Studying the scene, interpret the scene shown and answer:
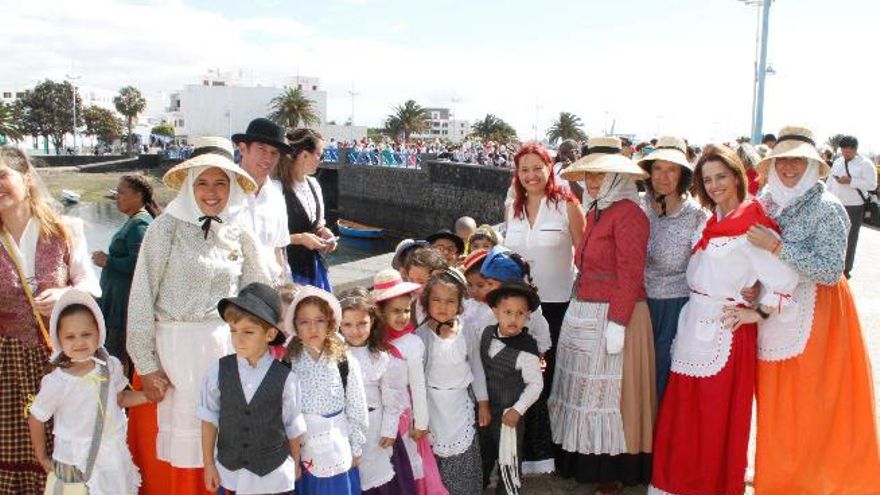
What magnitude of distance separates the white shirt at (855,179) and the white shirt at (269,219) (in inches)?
329

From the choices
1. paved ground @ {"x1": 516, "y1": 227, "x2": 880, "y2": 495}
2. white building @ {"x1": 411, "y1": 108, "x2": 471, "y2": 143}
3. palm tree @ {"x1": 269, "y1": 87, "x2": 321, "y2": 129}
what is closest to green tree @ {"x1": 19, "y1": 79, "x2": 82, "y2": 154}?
palm tree @ {"x1": 269, "y1": 87, "x2": 321, "y2": 129}

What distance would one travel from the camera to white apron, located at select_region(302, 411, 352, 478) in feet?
10.2

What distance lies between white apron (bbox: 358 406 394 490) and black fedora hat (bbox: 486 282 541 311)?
2.96 ft

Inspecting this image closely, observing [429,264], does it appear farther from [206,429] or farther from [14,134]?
[14,134]

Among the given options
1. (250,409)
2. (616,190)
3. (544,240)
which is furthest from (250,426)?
(616,190)

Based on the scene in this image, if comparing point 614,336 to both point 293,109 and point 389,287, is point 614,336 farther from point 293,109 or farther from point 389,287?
point 293,109

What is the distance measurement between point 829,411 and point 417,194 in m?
30.0

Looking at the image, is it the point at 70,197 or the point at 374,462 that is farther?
the point at 70,197

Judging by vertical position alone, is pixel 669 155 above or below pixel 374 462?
above

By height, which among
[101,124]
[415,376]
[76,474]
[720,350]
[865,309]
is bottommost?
[865,309]

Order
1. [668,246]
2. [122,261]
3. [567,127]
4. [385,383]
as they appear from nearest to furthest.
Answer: [385,383] → [668,246] → [122,261] → [567,127]

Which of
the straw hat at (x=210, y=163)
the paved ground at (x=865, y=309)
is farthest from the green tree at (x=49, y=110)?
the straw hat at (x=210, y=163)

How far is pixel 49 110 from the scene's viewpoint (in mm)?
72688

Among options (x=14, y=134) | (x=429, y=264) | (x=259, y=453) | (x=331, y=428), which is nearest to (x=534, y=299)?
(x=429, y=264)
